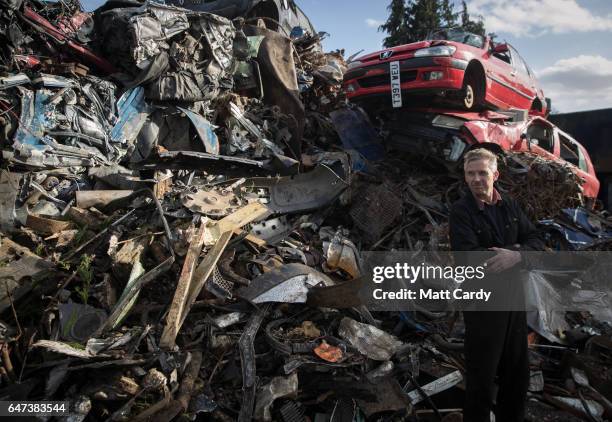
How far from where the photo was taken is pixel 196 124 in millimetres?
6395

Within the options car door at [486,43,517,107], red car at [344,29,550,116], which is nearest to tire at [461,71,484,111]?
red car at [344,29,550,116]

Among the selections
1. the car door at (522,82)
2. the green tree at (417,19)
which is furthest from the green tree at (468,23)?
the car door at (522,82)

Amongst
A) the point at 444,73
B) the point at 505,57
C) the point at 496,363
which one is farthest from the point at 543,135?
the point at 496,363

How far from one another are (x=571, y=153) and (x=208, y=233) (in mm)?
7920

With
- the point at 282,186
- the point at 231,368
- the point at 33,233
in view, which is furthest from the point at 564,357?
the point at 33,233

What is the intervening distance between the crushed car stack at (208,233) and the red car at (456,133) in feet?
1.47

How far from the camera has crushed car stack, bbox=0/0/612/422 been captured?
3025mm

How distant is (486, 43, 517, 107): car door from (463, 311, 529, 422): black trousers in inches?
227

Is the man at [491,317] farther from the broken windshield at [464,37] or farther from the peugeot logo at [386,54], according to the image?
the broken windshield at [464,37]

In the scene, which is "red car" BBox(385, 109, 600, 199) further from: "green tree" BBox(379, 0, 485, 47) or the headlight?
"green tree" BBox(379, 0, 485, 47)

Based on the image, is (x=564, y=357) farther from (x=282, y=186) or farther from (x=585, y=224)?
(x=282, y=186)

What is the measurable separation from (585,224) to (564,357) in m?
3.12

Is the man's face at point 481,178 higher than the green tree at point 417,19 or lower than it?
lower

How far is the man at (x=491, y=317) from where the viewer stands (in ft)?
7.73
